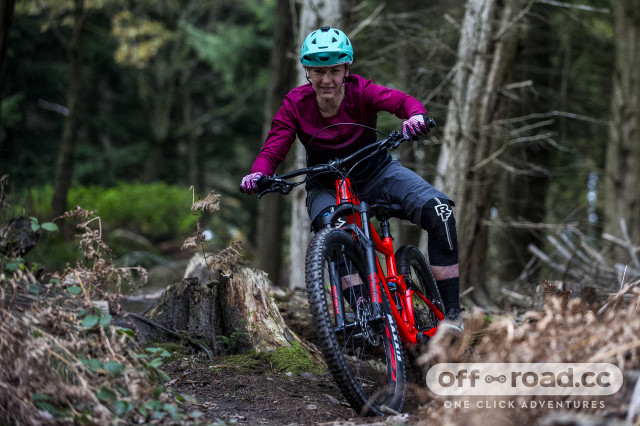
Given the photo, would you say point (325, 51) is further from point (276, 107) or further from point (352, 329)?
point (276, 107)

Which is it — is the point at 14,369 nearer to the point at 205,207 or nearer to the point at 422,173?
the point at 205,207

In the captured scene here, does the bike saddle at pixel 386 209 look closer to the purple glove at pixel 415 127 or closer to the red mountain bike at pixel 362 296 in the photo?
the red mountain bike at pixel 362 296

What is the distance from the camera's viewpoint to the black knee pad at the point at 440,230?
4.55 m

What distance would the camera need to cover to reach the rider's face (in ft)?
14.8

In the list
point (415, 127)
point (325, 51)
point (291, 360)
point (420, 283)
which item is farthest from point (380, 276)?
point (325, 51)

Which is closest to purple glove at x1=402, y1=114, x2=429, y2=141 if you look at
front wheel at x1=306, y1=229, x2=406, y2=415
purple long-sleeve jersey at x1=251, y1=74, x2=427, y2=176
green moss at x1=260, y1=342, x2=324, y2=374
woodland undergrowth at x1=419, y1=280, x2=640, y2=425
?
purple long-sleeve jersey at x1=251, y1=74, x2=427, y2=176

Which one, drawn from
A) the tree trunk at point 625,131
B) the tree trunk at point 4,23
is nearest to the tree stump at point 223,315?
the tree trunk at point 4,23

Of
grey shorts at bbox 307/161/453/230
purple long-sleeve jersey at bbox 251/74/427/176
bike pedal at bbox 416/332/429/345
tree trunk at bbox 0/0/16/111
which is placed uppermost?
tree trunk at bbox 0/0/16/111

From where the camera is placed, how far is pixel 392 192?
4.72 m

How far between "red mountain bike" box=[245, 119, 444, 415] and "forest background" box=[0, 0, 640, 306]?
62.0 inches

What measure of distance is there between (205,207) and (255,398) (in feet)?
4.50

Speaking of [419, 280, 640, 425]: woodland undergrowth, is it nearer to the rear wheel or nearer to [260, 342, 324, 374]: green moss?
the rear wheel

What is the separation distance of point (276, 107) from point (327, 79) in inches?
293

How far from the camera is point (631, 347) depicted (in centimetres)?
273
